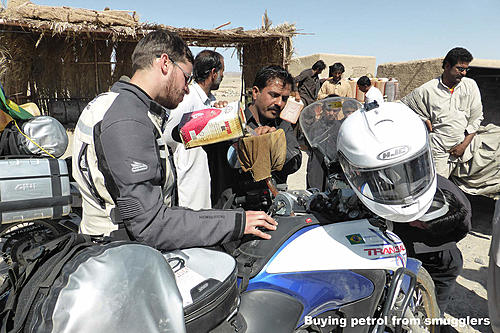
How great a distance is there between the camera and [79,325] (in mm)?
801

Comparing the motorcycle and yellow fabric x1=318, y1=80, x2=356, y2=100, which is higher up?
yellow fabric x1=318, y1=80, x2=356, y2=100

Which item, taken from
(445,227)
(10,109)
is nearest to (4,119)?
(10,109)

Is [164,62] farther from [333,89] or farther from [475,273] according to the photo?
[333,89]

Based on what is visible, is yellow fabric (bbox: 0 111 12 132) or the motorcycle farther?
yellow fabric (bbox: 0 111 12 132)

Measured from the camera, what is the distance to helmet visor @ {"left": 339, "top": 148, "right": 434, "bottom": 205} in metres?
1.48

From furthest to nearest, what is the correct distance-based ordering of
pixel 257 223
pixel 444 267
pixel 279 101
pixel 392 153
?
pixel 279 101 < pixel 444 267 < pixel 257 223 < pixel 392 153

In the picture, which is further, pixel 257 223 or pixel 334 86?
pixel 334 86

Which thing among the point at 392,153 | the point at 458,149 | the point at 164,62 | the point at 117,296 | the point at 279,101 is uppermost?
the point at 164,62

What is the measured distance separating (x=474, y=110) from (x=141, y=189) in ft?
15.1

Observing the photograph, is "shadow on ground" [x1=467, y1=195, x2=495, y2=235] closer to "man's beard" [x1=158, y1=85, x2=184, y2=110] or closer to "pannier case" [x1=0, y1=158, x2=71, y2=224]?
"man's beard" [x1=158, y1=85, x2=184, y2=110]

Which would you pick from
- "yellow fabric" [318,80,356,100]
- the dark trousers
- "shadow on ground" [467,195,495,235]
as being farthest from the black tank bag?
"yellow fabric" [318,80,356,100]

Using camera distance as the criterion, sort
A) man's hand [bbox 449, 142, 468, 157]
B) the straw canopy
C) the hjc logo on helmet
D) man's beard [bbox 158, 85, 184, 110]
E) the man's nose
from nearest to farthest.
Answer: the hjc logo on helmet
man's beard [bbox 158, 85, 184, 110]
the man's nose
man's hand [bbox 449, 142, 468, 157]
the straw canopy

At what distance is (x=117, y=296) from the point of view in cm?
86

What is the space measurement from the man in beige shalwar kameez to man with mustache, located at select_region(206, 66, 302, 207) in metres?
2.52
